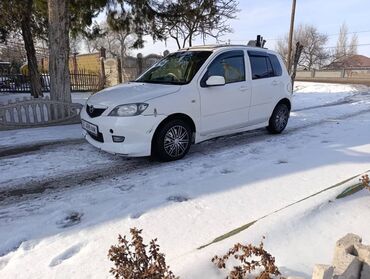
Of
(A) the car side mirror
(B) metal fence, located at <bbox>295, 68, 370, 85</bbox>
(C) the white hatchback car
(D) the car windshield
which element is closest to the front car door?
(C) the white hatchback car

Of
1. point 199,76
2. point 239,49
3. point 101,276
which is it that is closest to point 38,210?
point 101,276

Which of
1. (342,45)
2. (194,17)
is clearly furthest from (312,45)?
(194,17)

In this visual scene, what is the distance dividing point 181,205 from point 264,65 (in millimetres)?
4255

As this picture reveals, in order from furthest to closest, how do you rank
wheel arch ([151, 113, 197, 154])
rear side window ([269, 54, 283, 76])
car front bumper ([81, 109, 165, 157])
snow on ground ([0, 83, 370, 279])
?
rear side window ([269, 54, 283, 76]) < wheel arch ([151, 113, 197, 154]) < car front bumper ([81, 109, 165, 157]) < snow on ground ([0, 83, 370, 279])

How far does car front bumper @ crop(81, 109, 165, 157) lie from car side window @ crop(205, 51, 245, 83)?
146 cm

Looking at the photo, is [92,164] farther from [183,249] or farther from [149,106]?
[183,249]

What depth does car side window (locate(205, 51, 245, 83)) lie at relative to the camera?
599 cm

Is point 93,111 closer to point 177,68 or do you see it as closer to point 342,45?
point 177,68

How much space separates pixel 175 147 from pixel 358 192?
2.73 meters

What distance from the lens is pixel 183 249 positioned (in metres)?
3.01

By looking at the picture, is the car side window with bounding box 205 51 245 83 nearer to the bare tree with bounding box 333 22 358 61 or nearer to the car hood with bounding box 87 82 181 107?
the car hood with bounding box 87 82 181 107

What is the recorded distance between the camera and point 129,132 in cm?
507

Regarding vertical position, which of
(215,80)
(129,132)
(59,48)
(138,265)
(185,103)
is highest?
(59,48)

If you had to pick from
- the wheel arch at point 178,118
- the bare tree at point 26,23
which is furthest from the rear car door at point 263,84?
the bare tree at point 26,23
